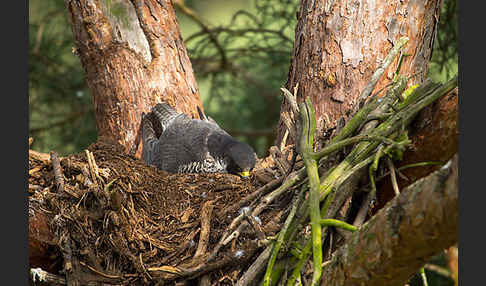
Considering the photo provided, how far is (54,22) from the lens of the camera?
6164mm

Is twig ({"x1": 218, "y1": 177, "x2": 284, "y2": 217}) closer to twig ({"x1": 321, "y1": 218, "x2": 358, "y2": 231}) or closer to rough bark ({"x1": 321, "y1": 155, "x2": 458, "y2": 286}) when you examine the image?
twig ({"x1": 321, "y1": 218, "x2": 358, "y2": 231})

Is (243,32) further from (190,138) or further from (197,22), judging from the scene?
(190,138)

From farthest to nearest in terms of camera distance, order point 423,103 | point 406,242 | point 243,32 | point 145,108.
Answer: point 243,32, point 145,108, point 423,103, point 406,242

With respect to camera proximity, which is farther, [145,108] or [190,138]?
[190,138]

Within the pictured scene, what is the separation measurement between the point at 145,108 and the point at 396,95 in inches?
93.6

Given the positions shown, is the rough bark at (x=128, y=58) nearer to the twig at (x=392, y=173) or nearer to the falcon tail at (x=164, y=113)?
the falcon tail at (x=164, y=113)

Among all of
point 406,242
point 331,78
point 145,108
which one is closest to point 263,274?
point 406,242

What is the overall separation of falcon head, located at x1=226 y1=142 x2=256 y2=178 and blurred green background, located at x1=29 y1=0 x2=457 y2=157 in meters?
1.71

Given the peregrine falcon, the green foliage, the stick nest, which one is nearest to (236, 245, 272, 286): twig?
the stick nest

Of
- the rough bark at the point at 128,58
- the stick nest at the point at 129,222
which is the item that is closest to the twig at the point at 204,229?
the stick nest at the point at 129,222

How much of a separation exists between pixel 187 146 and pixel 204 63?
79.8 inches

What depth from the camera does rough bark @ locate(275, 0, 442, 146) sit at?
9.96 ft

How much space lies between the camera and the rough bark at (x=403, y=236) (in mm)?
1331

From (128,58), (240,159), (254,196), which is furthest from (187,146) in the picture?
(254,196)
